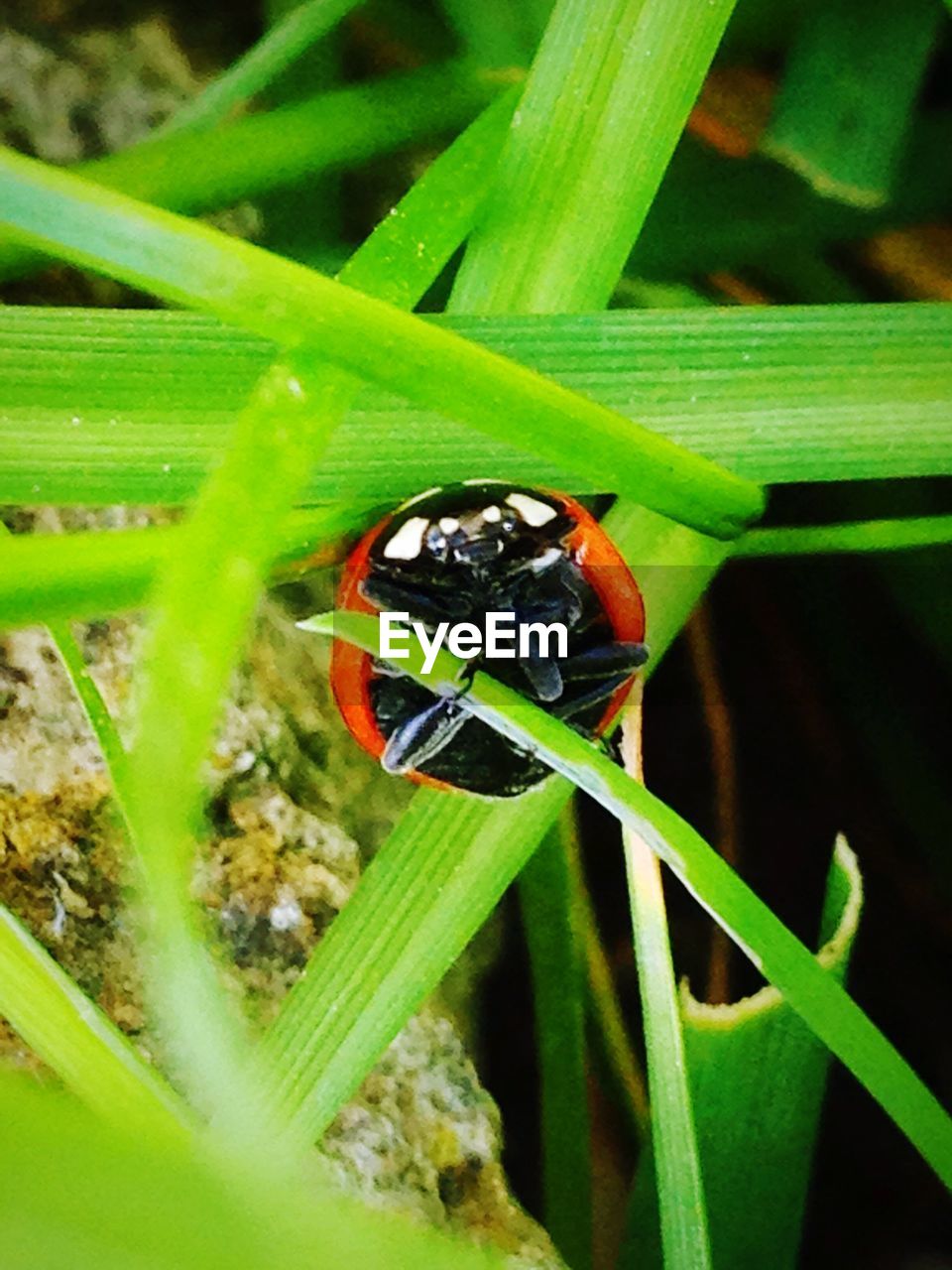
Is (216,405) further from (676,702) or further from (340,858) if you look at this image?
(676,702)

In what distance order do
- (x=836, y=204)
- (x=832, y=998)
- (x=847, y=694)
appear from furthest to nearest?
1. (x=847, y=694)
2. (x=836, y=204)
3. (x=832, y=998)

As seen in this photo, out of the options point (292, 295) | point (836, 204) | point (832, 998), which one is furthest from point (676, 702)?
point (292, 295)

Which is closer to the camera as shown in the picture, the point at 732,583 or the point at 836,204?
the point at 836,204

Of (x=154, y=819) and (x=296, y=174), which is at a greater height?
(x=296, y=174)

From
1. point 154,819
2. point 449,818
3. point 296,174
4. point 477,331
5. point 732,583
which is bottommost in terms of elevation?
point 154,819

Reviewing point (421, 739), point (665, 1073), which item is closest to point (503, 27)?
point (421, 739)

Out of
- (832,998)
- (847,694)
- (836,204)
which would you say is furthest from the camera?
(847,694)

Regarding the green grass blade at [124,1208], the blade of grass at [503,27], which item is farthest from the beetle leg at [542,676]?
the blade of grass at [503,27]

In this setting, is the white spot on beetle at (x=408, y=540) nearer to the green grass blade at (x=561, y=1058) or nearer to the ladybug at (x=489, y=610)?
the ladybug at (x=489, y=610)
